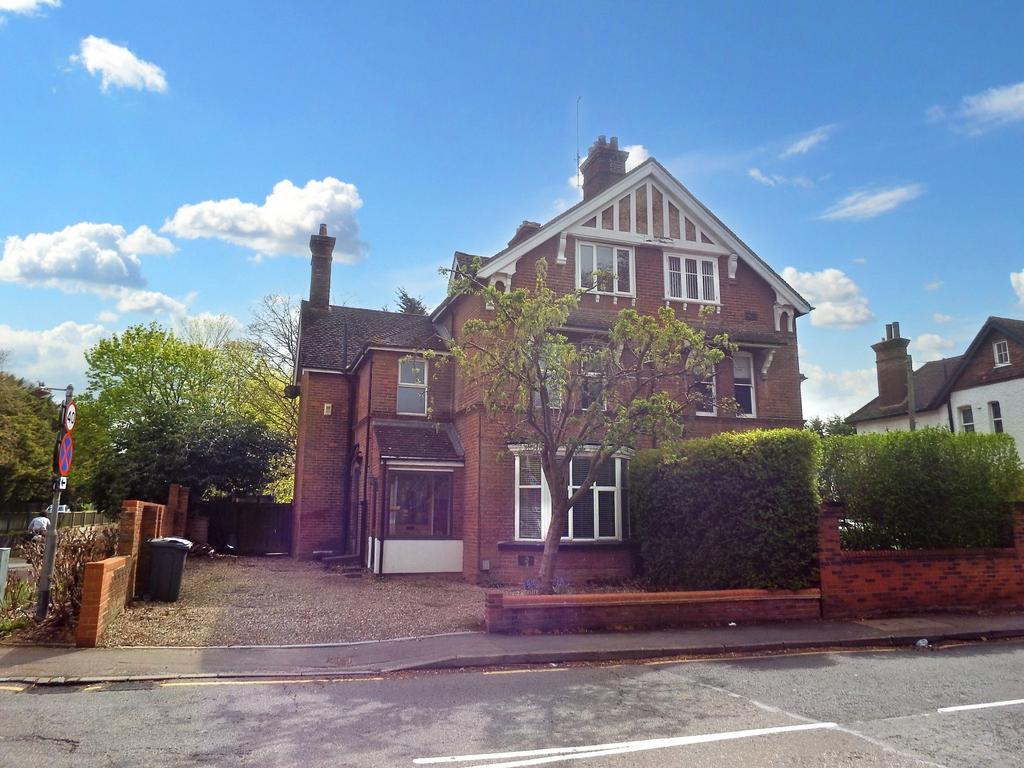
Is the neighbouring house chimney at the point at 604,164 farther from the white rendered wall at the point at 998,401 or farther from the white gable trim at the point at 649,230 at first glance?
the white rendered wall at the point at 998,401

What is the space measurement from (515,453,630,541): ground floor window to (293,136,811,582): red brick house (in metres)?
0.03

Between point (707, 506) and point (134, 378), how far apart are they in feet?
113

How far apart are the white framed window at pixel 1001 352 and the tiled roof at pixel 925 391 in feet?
5.39

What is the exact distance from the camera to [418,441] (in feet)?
58.2

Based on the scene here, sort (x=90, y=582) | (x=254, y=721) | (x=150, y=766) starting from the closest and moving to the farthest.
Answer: (x=150, y=766)
(x=254, y=721)
(x=90, y=582)

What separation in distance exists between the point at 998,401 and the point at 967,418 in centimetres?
190

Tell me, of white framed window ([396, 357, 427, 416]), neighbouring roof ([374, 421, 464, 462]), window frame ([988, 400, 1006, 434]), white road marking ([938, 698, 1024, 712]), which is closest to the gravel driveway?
neighbouring roof ([374, 421, 464, 462])

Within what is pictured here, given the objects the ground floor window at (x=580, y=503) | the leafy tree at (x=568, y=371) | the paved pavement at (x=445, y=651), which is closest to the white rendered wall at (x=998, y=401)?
the ground floor window at (x=580, y=503)

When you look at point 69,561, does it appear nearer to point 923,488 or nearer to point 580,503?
point 580,503

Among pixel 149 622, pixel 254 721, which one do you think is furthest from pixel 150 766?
pixel 149 622

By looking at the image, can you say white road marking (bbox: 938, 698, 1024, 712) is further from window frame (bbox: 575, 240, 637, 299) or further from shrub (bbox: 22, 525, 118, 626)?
window frame (bbox: 575, 240, 637, 299)

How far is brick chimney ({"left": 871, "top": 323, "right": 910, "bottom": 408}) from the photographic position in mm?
29875

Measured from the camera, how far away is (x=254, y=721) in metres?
6.20

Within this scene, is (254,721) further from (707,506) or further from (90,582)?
(707,506)
